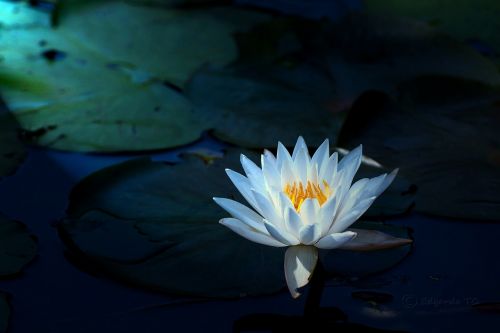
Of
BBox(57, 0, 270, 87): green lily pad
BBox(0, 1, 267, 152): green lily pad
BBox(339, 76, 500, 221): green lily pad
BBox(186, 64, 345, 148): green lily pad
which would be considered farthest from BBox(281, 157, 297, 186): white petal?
BBox(57, 0, 270, 87): green lily pad

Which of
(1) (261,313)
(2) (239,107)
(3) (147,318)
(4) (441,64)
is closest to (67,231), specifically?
(3) (147,318)

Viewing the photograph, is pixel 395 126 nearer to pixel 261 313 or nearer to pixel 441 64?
pixel 441 64

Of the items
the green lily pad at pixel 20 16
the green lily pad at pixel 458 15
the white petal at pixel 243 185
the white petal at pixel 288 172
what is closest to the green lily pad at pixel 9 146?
the green lily pad at pixel 20 16

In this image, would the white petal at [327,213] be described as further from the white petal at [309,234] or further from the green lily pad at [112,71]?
the green lily pad at [112,71]

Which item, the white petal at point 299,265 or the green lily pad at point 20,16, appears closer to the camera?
the white petal at point 299,265

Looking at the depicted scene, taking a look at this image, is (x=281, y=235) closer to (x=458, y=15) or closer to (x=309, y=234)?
(x=309, y=234)

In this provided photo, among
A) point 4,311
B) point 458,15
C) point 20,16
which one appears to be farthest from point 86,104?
point 458,15
